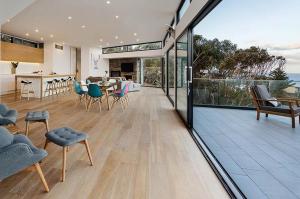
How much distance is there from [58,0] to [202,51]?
4.78 meters

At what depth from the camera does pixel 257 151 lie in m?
3.41

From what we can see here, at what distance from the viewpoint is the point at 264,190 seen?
2.29m

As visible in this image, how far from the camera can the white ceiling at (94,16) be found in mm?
6215

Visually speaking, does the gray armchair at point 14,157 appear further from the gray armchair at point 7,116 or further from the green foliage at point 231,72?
the green foliage at point 231,72

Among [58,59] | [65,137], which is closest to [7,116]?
[65,137]

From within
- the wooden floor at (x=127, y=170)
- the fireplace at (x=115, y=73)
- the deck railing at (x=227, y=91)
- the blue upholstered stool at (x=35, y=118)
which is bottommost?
the wooden floor at (x=127, y=170)

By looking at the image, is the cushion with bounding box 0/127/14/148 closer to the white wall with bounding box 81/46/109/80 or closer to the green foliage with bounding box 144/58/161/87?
the green foliage with bounding box 144/58/161/87

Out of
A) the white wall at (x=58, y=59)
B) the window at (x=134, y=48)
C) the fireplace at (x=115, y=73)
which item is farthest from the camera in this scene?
the fireplace at (x=115, y=73)

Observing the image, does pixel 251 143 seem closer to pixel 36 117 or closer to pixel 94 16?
pixel 36 117

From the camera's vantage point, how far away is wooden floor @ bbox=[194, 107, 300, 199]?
238 centimetres

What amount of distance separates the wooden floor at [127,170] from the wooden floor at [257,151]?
377mm

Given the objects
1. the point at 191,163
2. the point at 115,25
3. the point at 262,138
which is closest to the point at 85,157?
the point at 191,163

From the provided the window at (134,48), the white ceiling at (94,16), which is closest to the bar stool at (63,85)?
the white ceiling at (94,16)

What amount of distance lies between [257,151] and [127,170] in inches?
86.3
